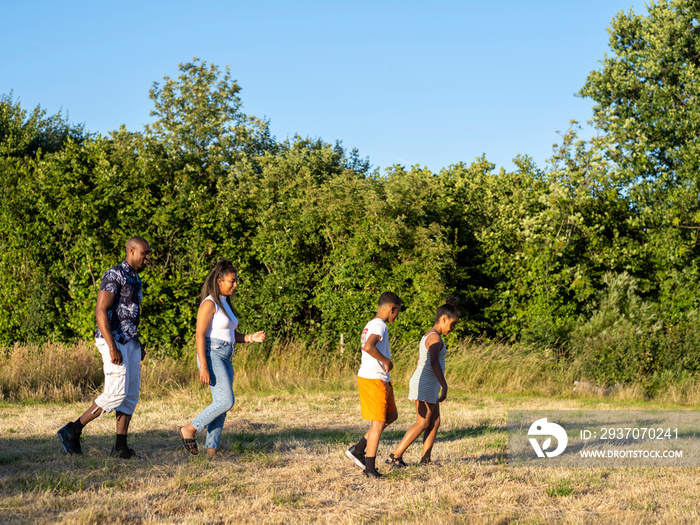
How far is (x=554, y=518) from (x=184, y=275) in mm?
9681

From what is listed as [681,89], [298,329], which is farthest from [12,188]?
[681,89]

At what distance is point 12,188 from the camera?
14211 mm

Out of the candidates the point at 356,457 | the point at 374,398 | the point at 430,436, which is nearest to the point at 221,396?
the point at 356,457

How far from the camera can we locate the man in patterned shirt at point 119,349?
636 cm

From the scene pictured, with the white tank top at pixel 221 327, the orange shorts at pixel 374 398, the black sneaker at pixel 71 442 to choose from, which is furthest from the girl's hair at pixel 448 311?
the black sneaker at pixel 71 442

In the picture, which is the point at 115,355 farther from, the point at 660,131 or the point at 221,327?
the point at 660,131

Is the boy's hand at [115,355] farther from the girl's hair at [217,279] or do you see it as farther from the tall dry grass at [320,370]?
the tall dry grass at [320,370]

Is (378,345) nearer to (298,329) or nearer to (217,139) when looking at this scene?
(298,329)

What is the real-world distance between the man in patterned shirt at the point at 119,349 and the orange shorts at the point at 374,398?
2.17 metres

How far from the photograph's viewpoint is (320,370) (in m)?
12.7

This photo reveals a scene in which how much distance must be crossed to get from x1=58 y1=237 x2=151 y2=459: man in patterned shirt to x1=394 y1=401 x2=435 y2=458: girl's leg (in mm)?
2472

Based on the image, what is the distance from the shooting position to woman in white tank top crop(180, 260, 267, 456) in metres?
6.37

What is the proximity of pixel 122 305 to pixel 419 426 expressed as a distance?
2920 mm

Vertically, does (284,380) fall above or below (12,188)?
below
